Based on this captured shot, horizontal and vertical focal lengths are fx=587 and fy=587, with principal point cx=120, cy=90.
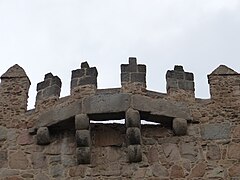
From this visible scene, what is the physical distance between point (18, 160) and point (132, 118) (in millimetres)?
Result: 1916

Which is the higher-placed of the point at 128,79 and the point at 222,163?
the point at 128,79

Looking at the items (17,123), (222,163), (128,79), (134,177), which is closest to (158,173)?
(134,177)

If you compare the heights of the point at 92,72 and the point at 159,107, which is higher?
the point at 92,72

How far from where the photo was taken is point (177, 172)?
8.74m

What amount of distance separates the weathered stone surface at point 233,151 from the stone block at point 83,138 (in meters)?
2.16

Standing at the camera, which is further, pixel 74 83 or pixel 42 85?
pixel 42 85

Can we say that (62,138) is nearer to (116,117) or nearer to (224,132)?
(116,117)

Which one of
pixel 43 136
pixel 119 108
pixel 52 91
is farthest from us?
pixel 52 91

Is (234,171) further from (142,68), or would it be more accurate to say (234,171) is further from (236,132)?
(142,68)

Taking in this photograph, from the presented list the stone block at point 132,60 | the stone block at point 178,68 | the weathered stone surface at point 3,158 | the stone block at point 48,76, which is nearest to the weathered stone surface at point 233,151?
the stone block at point 178,68

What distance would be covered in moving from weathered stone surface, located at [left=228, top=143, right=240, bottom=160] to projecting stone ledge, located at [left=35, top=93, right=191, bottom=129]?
78 centimetres

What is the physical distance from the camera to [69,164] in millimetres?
8914

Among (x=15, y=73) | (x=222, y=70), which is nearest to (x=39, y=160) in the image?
(x=15, y=73)

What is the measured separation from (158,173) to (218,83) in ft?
6.19
